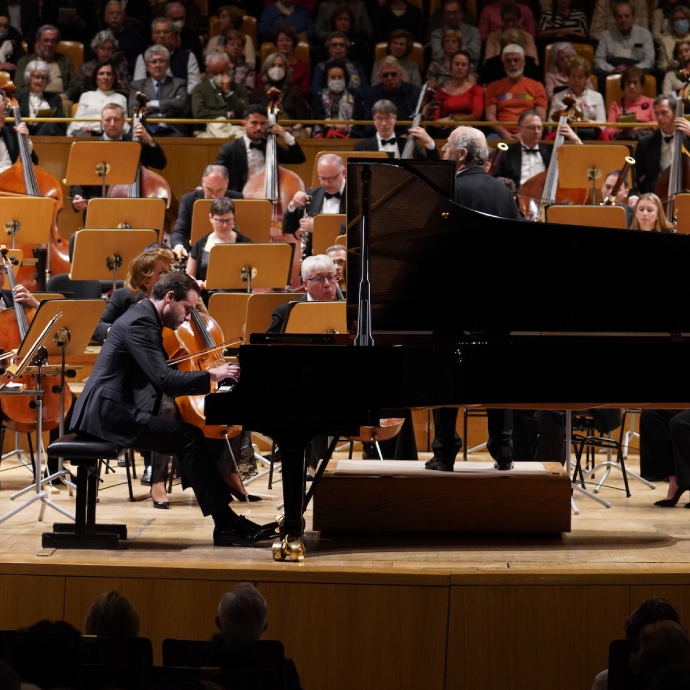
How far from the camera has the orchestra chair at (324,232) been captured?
23.0 ft

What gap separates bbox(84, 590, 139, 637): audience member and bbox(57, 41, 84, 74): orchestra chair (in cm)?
743

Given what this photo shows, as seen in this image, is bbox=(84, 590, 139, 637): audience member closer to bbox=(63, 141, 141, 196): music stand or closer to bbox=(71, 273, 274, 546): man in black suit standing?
bbox=(71, 273, 274, 546): man in black suit standing

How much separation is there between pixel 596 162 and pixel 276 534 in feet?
13.6

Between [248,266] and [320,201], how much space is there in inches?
52.2

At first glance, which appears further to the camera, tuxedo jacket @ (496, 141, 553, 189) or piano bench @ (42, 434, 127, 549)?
tuxedo jacket @ (496, 141, 553, 189)

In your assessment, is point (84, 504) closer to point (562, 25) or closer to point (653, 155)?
point (653, 155)

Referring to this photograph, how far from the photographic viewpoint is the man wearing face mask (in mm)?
9008

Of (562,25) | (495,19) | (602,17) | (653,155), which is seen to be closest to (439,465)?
(653,155)

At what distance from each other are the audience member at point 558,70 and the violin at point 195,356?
5241 millimetres

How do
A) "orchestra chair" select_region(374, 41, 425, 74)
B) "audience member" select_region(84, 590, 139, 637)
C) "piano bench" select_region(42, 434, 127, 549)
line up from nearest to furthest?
"audience member" select_region(84, 590, 139, 637), "piano bench" select_region(42, 434, 127, 549), "orchestra chair" select_region(374, 41, 425, 74)

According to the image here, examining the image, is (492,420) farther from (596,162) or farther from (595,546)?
→ (596,162)

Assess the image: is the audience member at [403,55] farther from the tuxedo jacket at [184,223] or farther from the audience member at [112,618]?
the audience member at [112,618]

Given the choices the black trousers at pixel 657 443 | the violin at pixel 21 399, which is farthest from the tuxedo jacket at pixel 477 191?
the violin at pixel 21 399

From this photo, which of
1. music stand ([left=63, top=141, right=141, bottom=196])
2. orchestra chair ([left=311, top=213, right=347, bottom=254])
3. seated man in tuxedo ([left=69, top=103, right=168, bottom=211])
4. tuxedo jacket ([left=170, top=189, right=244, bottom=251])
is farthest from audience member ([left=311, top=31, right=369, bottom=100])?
orchestra chair ([left=311, top=213, right=347, bottom=254])
